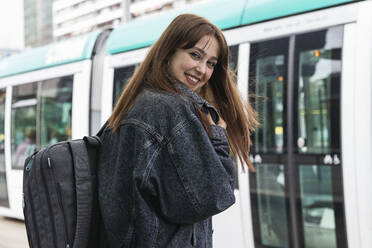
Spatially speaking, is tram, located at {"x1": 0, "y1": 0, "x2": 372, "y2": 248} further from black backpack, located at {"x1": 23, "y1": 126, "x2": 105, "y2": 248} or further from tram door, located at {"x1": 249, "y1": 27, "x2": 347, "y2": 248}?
black backpack, located at {"x1": 23, "y1": 126, "x2": 105, "y2": 248}

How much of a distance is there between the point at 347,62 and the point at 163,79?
2.21 m

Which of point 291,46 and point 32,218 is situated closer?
point 32,218

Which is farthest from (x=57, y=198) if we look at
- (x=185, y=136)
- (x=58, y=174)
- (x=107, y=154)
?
(x=185, y=136)

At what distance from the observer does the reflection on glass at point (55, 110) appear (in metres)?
6.06

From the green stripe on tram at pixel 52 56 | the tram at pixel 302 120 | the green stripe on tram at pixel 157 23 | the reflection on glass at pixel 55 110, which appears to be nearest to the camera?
the tram at pixel 302 120

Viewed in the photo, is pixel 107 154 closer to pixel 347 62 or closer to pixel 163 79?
pixel 163 79

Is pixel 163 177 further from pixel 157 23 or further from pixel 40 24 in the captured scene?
pixel 40 24

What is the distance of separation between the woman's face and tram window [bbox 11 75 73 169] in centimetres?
462

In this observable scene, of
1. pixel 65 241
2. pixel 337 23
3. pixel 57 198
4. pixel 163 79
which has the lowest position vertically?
pixel 65 241

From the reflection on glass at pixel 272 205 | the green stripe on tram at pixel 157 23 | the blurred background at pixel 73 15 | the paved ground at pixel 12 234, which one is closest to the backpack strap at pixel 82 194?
the reflection on glass at pixel 272 205

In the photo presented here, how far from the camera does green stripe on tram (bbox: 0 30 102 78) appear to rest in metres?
5.92

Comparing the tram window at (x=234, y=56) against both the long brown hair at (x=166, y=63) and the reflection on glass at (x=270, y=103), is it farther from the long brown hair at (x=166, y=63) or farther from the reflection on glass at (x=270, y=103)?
the long brown hair at (x=166, y=63)

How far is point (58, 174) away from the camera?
149 cm

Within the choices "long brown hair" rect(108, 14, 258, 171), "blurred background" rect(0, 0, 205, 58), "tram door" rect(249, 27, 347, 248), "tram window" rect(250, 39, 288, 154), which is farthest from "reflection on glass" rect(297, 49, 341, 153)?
"blurred background" rect(0, 0, 205, 58)
